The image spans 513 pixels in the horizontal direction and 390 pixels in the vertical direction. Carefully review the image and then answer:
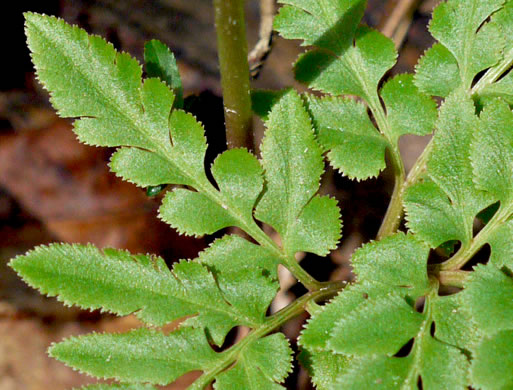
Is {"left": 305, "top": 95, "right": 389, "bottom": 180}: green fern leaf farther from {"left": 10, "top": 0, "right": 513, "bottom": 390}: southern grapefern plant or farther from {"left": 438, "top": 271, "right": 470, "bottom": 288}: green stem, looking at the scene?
{"left": 438, "top": 271, "right": 470, "bottom": 288}: green stem

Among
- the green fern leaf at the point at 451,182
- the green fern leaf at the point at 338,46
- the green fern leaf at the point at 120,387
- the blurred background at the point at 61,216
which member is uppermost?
the green fern leaf at the point at 338,46

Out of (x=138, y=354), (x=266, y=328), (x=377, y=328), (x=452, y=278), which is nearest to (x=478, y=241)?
(x=452, y=278)

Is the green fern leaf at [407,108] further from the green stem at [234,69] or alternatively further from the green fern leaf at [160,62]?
the green fern leaf at [160,62]

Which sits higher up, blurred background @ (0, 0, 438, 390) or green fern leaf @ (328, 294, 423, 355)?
green fern leaf @ (328, 294, 423, 355)

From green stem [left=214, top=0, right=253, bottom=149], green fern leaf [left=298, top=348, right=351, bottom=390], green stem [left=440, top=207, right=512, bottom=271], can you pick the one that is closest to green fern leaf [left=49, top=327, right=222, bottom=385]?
green fern leaf [left=298, top=348, right=351, bottom=390]

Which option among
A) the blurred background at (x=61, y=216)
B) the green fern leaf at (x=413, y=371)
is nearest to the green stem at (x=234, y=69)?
the green fern leaf at (x=413, y=371)

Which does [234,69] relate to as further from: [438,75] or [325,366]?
[325,366]

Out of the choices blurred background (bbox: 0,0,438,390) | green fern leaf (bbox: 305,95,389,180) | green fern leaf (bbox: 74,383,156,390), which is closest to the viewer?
green fern leaf (bbox: 74,383,156,390)
